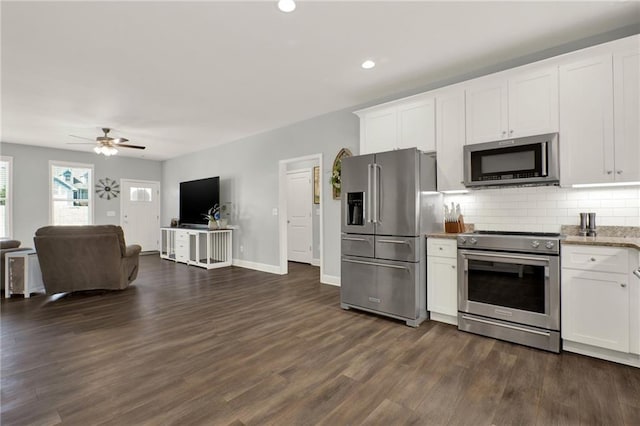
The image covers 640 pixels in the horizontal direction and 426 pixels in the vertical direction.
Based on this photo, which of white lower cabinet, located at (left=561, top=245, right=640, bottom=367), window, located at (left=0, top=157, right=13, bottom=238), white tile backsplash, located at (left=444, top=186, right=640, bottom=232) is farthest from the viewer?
window, located at (left=0, top=157, right=13, bottom=238)

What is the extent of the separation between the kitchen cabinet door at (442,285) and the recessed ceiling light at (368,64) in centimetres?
208

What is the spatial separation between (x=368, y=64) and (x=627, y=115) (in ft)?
7.23

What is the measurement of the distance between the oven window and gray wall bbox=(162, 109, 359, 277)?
2158mm

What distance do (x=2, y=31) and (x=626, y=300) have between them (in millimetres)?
5302

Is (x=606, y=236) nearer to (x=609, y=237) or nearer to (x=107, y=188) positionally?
(x=609, y=237)

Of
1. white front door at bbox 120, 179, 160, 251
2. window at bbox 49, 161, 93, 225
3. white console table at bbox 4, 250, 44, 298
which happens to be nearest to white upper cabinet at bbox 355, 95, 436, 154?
white console table at bbox 4, 250, 44, 298

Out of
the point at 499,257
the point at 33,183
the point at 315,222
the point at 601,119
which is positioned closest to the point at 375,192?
the point at 499,257

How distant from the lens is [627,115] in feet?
7.95

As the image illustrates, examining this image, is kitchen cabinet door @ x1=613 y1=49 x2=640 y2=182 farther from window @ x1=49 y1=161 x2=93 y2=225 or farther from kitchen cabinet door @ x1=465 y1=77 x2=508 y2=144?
window @ x1=49 y1=161 x2=93 y2=225

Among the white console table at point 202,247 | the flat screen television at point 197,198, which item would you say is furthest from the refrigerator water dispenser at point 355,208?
the flat screen television at point 197,198

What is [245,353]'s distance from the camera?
2.47 metres

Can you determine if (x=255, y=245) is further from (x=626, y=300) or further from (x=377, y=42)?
(x=626, y=300)

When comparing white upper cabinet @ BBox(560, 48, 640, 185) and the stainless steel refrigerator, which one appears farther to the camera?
the stainless steel refrigerator

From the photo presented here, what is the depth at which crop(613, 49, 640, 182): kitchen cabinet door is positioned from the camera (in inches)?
94.0
